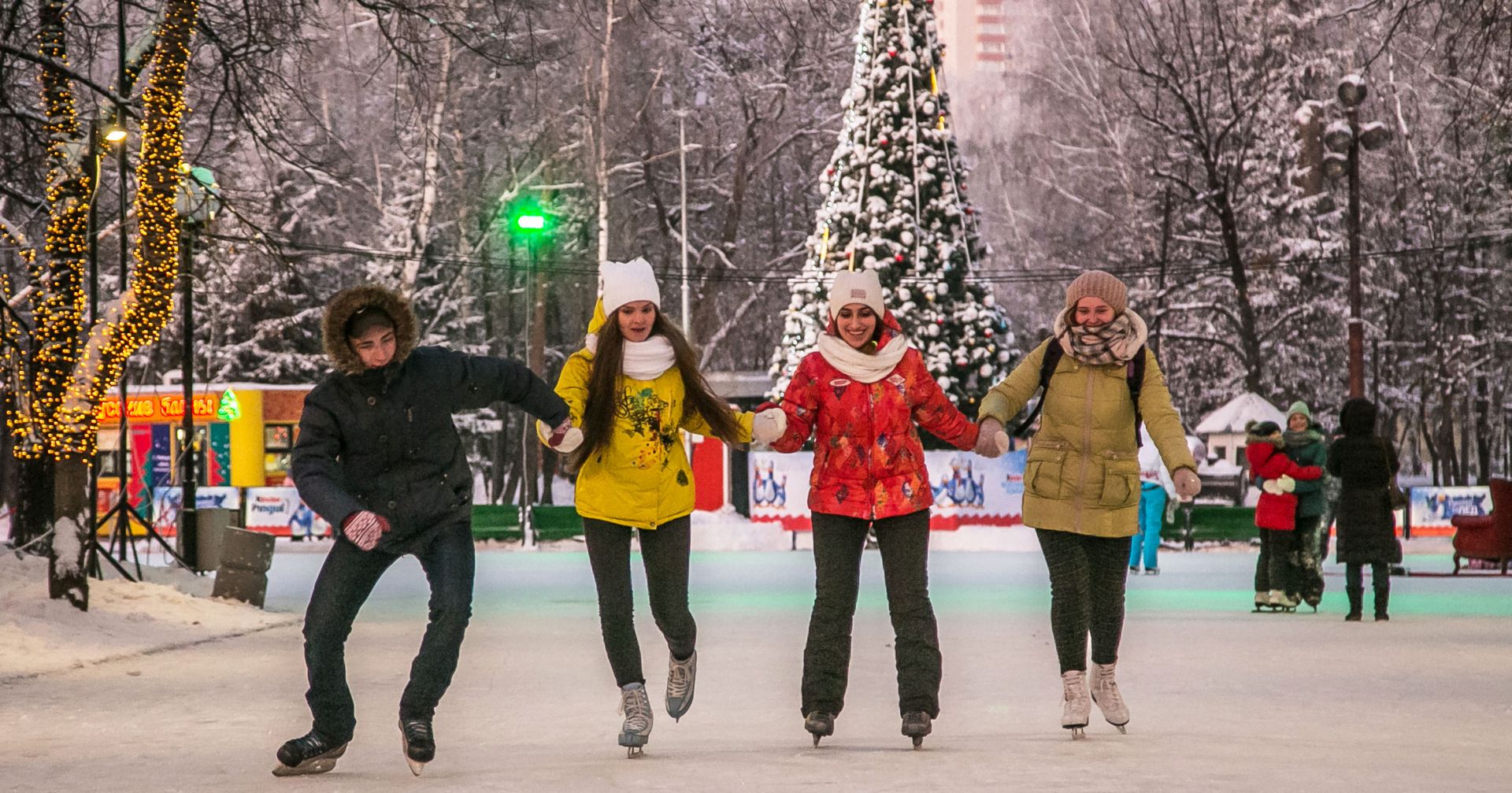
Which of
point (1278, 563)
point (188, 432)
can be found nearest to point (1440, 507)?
point (1278, 563)

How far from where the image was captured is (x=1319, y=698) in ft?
32.4

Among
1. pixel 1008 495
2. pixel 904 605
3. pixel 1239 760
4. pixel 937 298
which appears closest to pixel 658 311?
pixel 904 605

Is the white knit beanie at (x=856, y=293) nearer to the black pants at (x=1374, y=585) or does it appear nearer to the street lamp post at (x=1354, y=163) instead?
the black pants at (x=1374, y=585)

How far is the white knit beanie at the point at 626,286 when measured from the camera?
811cm

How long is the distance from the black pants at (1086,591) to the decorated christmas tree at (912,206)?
2651 centimetres

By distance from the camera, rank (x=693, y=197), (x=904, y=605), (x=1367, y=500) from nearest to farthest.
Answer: (x=904, y=605) < (x=1367, y=500) < (x=693, y=197)

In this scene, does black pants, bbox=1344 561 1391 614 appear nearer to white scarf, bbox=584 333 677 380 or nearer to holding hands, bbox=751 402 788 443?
holding hands, bbox=751 402 788 443

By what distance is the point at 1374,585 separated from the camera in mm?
15836

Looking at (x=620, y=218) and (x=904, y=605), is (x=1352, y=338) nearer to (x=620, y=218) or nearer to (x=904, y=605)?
(x=620, y=218)

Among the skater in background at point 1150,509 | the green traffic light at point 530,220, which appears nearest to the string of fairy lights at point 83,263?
the skater in background at point 1150,509

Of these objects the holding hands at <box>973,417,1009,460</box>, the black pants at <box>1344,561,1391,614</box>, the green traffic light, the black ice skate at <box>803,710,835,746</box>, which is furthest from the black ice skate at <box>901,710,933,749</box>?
the green traffic light

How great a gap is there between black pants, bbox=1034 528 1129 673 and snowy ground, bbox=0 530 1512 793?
1.22 ft

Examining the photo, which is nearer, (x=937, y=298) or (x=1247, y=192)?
(x=937, y=298)

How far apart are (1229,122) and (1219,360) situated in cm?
842
